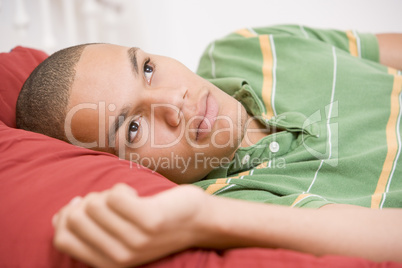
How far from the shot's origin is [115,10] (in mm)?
1778

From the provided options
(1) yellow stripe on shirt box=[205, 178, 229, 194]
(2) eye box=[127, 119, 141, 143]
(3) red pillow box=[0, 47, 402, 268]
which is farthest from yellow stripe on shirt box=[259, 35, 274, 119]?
(3) red pillow box=[0, 47, 402, 268]

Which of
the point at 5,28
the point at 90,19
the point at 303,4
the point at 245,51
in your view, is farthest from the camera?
the point at 303,4

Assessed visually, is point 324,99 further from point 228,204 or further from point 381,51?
point 228,204

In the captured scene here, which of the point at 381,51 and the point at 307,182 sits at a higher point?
the point at 381,51

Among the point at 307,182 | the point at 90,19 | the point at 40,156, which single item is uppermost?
the point at 90,19

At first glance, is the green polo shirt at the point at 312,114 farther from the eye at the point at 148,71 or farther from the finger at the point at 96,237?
the finger at the point at 96,237

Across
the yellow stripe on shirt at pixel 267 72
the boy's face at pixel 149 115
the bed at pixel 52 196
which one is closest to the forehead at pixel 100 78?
the boy's face at pixel 149 115

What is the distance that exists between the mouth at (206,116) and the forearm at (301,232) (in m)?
0.38

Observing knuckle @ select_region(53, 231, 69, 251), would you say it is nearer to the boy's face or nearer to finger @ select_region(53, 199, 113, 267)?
finger @ select_region(53, 199, 113, 267)

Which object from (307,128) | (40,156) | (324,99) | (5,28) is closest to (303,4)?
(324,99)

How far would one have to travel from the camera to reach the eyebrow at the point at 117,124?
2.64ft

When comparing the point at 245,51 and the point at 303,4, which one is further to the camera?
the point at 303,4

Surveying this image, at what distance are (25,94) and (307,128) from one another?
0.69 meters

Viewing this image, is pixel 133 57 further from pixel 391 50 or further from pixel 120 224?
pixel 391 50
